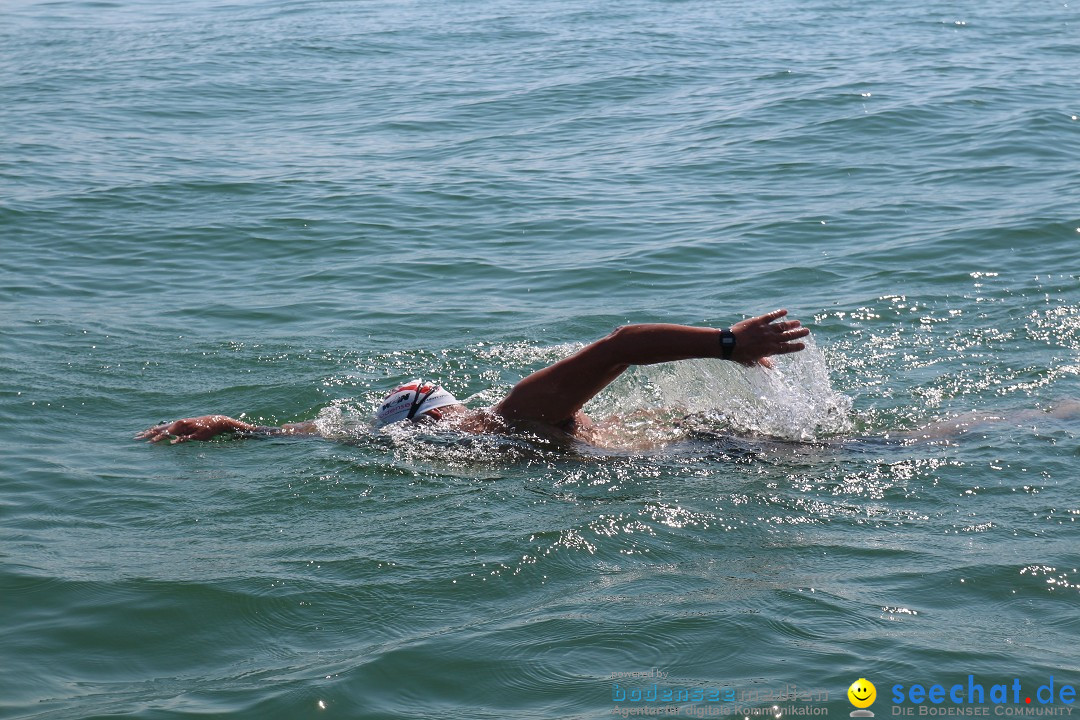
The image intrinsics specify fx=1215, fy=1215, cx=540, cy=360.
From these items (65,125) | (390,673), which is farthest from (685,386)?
(65,125)

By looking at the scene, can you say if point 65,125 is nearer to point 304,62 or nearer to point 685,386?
point 304,62

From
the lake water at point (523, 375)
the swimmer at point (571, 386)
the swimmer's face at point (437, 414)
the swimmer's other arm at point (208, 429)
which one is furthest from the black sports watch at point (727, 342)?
the swimmer's other arm at point (208, 429)

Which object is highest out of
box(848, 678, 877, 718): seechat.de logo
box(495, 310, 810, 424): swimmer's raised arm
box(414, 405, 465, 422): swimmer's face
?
box(495, 310, 810, 424): swimmer's raised arm

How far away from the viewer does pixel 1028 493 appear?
20.0ft

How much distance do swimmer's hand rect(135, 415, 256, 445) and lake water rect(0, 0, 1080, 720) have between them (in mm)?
85

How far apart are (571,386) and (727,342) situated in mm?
1015

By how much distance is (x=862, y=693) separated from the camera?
430 cm

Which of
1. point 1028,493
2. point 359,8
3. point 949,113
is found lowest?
point 1028,493

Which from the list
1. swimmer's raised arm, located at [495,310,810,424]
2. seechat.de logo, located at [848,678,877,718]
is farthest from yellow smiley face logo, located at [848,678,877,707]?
swimmer's raised arm, located at [495,310,810,424]

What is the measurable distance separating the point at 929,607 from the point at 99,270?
8725 mm

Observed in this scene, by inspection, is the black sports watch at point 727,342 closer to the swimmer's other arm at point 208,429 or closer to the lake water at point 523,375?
the lake water at point 523,375

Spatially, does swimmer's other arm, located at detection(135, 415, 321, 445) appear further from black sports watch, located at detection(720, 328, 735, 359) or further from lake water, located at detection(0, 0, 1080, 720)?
black sports watch, located at detection(720, 328, 735, 359)

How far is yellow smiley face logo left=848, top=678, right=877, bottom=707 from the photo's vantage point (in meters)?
4.26

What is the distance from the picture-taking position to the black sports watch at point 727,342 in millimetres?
5941
